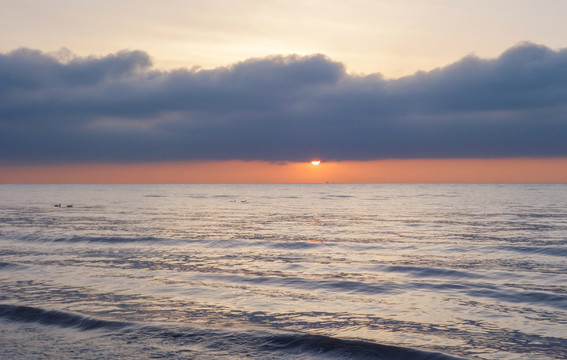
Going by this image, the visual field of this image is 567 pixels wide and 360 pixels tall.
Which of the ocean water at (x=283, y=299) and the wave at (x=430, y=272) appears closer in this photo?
the ocean water at (x=283, y=299)

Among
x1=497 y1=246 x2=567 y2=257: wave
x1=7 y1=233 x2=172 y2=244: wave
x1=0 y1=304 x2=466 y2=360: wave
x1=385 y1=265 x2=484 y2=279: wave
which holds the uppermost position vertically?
x1=0 y1=304 x2=466 y2=360: wave

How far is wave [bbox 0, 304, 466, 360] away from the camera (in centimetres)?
1188

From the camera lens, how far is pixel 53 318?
14867mm

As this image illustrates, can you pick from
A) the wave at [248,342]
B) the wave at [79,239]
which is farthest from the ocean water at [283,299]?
the wave at [79,239]

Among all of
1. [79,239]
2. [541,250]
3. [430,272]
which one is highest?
[541,250]

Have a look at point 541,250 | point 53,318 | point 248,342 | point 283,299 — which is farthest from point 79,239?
point 541,250

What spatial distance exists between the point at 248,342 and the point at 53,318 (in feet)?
22.5

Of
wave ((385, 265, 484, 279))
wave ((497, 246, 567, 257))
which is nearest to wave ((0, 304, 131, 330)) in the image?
wave ((385, 265, 484, 279))

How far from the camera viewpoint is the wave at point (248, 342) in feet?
39.0

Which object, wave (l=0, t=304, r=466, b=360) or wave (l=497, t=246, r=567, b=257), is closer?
wave (l=0, t=304, r=466, b=360)

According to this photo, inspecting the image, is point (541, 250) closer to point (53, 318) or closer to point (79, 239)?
point (53, 318)

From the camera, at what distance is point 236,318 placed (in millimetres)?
15133

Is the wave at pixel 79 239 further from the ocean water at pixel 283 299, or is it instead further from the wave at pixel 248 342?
the wave at pixel 248 342

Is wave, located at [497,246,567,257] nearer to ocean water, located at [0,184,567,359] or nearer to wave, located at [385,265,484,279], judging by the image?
ocean water, located at [0,184,567,359]
